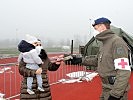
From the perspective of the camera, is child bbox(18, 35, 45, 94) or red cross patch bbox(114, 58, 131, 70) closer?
red cross patch bbox(114, 58, 131, 70)

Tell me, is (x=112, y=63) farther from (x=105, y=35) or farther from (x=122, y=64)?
(x=105, y=35)

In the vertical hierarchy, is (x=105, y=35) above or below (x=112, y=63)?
above

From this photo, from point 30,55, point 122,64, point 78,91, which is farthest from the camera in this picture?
point 78,91

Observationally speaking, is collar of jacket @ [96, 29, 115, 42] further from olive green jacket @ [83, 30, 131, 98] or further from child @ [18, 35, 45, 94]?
child @ [18, 35, 45, 94]

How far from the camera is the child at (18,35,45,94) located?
4.45 metres

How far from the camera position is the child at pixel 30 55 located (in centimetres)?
445

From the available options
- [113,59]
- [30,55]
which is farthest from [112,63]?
[30,55]

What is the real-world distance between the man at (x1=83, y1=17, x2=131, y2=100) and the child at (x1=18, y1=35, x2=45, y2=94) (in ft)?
3.72

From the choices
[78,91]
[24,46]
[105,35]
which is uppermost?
[105,35]

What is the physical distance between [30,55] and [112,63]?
1436mm

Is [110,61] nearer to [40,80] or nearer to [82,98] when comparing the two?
[40,80]

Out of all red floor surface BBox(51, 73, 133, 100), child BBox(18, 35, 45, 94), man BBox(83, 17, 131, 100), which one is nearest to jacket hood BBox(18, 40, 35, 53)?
child BBox(18, 35, 45, 94)

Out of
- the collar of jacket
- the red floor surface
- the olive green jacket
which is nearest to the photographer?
the olive green jacket

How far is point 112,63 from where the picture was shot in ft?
11.7
